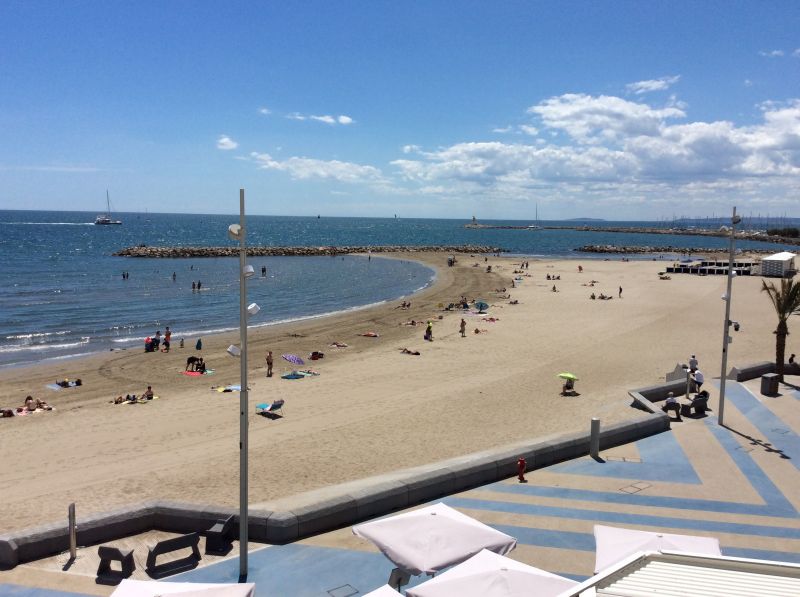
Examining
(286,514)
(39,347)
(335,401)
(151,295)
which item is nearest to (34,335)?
(39,347)

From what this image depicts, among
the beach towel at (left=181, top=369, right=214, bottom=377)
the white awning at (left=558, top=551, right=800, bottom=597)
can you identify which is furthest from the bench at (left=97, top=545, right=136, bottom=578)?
the beach towel at (left=181, top=369, right=214, bottom=377)

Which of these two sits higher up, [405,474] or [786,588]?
[786,588]

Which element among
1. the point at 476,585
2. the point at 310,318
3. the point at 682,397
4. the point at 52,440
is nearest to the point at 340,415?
the point at 52,440

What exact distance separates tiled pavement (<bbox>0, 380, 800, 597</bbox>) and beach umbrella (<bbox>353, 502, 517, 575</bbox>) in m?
0.89

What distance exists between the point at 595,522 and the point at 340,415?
9803 mm

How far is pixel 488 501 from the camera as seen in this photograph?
37.7 feet

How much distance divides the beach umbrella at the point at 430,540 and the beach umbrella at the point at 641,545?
1.15 metres

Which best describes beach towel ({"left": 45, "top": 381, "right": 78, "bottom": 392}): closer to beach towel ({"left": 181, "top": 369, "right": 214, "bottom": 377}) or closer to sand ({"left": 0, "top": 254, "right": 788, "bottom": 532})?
sand ({"left": 0, "top": 254, "right": 788, "bottom": 532})

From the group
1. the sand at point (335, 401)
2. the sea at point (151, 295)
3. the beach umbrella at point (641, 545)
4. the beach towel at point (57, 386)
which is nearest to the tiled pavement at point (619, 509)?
the beach umbrella at point (641, 545)

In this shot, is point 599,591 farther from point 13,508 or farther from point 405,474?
point 13,508

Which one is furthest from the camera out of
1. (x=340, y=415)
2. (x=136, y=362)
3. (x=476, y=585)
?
(x=136, y=362)

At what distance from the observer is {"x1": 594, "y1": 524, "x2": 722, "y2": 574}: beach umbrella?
7879 millimetres

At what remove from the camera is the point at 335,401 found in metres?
20.8

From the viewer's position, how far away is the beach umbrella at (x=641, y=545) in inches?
310
